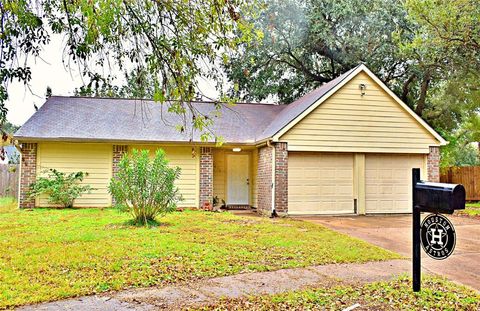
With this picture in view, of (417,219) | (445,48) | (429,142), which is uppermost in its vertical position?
(445,48)

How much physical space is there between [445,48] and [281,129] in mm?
7314

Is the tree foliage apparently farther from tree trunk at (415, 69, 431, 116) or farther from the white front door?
tree trunk at (415, 69, 431, 116)

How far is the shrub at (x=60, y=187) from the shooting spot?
13.3m

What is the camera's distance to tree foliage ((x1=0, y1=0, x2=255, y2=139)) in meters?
3.85

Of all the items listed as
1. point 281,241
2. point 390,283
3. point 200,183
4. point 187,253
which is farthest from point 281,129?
point 390,283

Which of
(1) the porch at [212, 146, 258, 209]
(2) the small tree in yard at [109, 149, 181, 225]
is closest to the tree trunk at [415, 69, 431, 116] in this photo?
(1) the porch at [212, 146, 258, 209]

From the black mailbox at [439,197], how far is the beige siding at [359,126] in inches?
319

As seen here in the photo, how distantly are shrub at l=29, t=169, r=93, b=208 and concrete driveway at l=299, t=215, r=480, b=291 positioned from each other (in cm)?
771

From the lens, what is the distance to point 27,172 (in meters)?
13.6

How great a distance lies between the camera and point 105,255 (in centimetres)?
648

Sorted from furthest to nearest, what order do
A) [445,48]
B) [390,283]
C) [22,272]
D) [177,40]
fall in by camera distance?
[445,48]
[22,272]
[390,283]
[177,40]

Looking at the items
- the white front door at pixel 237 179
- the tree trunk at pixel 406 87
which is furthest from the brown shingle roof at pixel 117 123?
the tree trunk at pixel 406 87

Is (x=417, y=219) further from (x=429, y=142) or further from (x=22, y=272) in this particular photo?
(x=429, y=142)

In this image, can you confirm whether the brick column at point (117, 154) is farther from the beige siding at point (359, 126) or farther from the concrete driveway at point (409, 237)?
the concrete driveway at point (409, 237)
